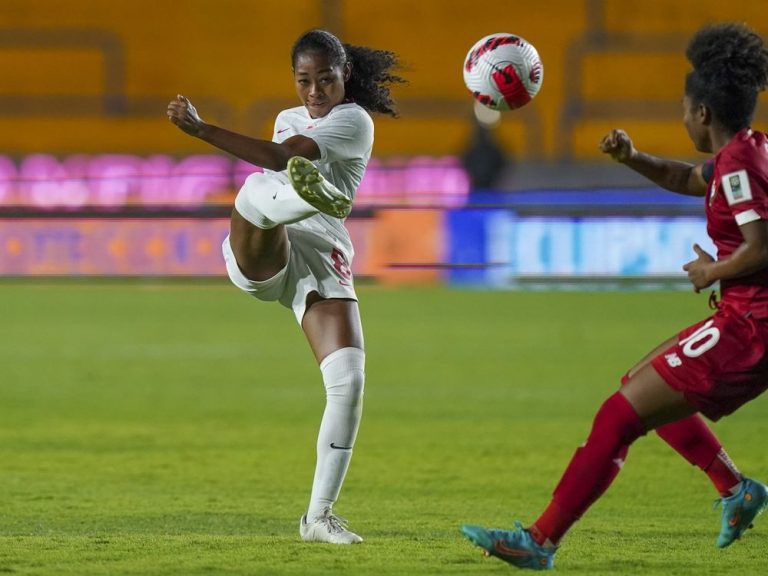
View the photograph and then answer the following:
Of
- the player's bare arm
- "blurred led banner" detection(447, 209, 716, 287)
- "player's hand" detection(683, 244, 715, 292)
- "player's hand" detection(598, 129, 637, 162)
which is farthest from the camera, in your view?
"blurred led banner" detection(447, 209, 716, 287)

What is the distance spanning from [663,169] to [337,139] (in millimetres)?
1105

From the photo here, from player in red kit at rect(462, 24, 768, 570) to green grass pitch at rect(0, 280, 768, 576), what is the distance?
331 mm

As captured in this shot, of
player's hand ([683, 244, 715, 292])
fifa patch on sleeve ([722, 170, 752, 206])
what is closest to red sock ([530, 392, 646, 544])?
player's hand ([683, 244, 715, 292])

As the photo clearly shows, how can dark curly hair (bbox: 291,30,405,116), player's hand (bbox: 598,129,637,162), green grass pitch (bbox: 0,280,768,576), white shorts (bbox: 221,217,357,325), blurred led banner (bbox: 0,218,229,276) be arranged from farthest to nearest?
blurred led banner (bbox: 0,218,229,276), dark curly hair (bbox: 291,30,405,116), white shorts (bbox: 221,217,357,325), green grass pitch (bbox: 0,280,768,576), player's hand (bbox: 598,129,637,162)

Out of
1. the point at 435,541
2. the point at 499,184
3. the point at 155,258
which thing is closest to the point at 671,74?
the point at 499,184

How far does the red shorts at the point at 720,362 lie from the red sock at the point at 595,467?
6.9 inches

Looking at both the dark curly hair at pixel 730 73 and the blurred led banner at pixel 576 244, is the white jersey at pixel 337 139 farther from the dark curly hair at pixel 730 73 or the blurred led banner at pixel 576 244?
the blurred led banner at pixel 576 244

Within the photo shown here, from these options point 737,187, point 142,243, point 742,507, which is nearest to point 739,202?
point 737,187

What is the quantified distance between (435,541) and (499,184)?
15.3 metres

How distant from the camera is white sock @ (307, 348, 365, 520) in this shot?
4.70 m

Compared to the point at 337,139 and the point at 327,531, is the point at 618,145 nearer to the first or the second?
the point at 337,139

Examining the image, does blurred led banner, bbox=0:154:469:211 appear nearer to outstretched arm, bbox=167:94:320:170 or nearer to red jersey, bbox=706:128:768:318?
outstretched arm, bbox=167:94:320:170

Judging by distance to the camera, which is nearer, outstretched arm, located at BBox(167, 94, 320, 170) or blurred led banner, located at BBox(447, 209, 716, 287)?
outstretched arm, located at BBox(167, 94, 320, 170)

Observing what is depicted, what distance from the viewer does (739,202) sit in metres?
3.79
